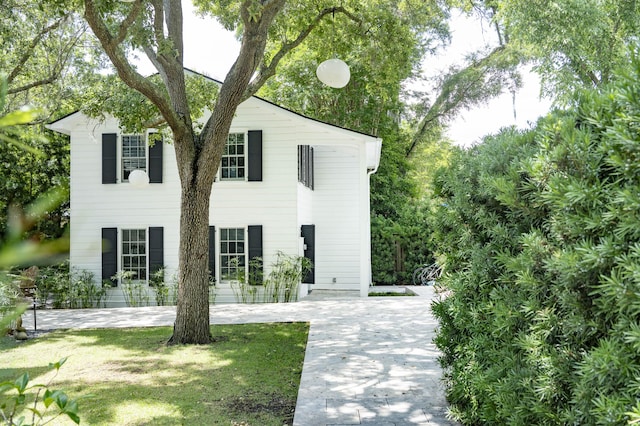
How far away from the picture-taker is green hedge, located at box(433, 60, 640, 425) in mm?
2057

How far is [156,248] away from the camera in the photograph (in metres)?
13.6

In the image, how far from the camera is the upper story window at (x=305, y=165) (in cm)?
1428

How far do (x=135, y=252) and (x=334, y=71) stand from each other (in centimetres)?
830

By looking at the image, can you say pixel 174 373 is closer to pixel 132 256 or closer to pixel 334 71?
pixel 334 71

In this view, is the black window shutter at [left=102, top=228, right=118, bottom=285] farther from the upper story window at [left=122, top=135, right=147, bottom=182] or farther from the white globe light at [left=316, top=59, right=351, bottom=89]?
the white globe light at [left=316, top=59, right=351, bottom=89]

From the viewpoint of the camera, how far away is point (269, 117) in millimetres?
13688

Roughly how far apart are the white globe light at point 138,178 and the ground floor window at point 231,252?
2.21 meters

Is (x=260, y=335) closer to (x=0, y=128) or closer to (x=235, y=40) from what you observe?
(x=0, y=128)

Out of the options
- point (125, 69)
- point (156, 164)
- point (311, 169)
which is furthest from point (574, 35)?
point (125, 69)

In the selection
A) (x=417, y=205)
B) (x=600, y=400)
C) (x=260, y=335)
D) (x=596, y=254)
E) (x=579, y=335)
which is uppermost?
(x=417, y=205)

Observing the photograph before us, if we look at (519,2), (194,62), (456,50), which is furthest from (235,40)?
(519,2)

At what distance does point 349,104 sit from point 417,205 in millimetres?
5225

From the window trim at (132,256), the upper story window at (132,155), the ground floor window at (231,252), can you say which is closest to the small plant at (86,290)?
the window trim at (132,256)

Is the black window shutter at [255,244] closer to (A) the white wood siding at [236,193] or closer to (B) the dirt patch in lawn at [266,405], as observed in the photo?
(A) the white wood siding at [236,193]
